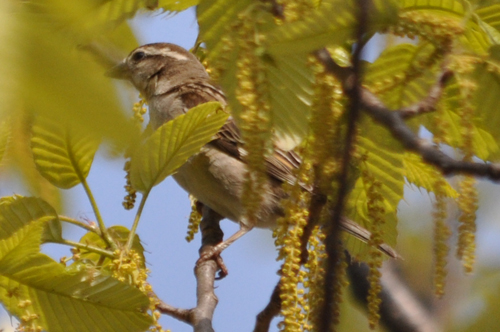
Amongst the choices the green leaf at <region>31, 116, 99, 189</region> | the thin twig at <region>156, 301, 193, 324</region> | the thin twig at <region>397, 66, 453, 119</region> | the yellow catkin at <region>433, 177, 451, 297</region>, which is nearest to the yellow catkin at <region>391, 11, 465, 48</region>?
the thin twig at <region>397, 66, 453, 119</region>

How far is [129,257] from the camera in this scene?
210cm

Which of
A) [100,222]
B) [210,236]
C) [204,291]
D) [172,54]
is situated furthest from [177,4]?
[172,54]

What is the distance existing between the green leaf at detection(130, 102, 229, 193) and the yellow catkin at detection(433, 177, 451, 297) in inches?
28.1

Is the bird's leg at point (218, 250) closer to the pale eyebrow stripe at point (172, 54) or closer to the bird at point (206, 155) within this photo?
the bird at point (206, 155)

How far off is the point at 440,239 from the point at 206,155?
106 inches

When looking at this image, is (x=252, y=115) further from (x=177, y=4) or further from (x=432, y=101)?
(x=177, y=4)

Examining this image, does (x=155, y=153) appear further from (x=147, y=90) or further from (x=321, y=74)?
(x=147, y=90)

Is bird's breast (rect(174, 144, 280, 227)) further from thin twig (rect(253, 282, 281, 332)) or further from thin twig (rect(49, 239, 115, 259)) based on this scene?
thin twig (rect(49, 239, 115, 259))

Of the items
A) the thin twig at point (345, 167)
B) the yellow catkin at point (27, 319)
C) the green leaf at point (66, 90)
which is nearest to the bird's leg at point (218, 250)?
the yellow catkin at point (27, 319)

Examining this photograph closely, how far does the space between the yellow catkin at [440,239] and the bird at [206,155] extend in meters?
1.70

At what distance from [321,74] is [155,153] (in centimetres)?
74

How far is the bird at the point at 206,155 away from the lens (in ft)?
12.5

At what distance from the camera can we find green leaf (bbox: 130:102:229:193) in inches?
77.6

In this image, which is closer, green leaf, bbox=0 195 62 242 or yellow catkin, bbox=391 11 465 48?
yellow catkin, bbox=391 11 465 48
